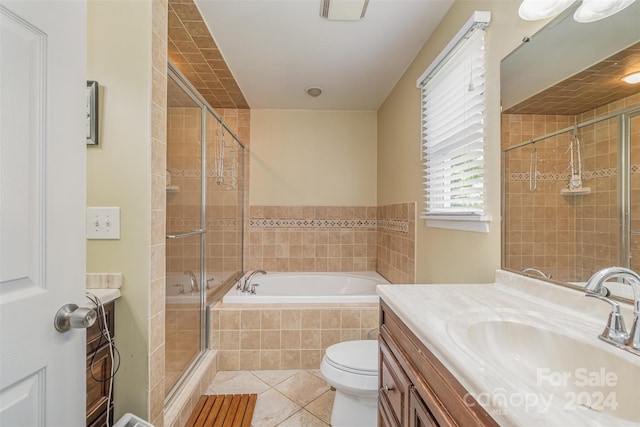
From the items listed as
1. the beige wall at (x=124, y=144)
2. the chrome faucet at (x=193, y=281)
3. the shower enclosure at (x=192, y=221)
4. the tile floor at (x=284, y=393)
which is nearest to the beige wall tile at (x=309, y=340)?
the tile floor at (x=284, y=393)

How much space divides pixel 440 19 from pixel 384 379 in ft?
6.51

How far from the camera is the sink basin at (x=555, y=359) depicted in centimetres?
59

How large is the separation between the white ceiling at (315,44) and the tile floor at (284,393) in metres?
2.34

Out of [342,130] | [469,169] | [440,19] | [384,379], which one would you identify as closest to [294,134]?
[342,130]

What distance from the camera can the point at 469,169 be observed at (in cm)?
150

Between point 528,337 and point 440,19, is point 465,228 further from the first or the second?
point 440,19

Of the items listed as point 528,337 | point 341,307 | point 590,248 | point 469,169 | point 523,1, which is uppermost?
point 523,1

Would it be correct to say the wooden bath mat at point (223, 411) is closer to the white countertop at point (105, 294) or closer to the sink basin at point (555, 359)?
the white countertop at point (105, 294)

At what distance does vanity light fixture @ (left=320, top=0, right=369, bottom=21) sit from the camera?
163cm

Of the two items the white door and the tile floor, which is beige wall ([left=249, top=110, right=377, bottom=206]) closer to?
the tile floor

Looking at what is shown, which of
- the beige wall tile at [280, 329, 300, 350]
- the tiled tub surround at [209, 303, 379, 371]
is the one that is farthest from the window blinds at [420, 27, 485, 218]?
the beige wall tile at [280, 329, 300, 350]

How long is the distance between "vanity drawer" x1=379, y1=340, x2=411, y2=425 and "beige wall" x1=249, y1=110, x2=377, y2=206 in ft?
7.65

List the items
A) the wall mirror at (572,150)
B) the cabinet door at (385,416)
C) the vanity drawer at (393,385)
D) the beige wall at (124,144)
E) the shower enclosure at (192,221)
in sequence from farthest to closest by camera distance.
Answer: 1. the shower enclosure at (192,221)
2. the beige wall at (124,144)
3. the cabinet door at (385,416)
4. the vanity drawer at (393,385)
5. the wall mirror at (572,150)

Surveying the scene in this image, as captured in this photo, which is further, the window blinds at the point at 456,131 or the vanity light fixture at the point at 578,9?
the window blinds at the point at 456,131
